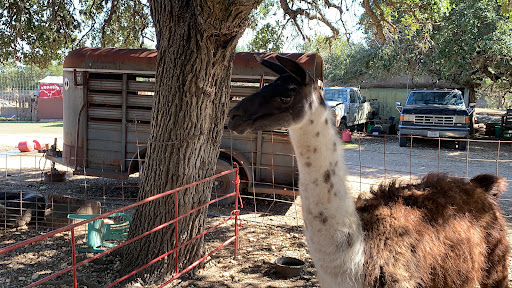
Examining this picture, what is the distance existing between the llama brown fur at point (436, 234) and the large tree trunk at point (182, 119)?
6.05ft

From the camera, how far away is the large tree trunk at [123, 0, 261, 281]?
3885 millimetres

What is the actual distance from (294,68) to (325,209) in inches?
Answer: 34.3

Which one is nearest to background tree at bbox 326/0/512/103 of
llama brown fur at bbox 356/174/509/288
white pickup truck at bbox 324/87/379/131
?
white pickup truck at bbox 324/87/379/131

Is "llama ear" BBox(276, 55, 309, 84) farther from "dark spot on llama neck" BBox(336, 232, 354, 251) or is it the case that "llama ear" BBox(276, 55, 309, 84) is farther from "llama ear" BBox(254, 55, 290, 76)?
"dark spot on llama neck" BBox(336, 232, 354, 251)

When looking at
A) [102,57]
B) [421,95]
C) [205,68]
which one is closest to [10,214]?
[102,57]

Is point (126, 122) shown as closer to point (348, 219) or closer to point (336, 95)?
point (348, 219)

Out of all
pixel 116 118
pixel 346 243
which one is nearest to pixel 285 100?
pixel 346 243

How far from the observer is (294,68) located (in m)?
2.38

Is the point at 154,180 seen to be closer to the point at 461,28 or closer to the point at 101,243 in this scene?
the point at 101,243

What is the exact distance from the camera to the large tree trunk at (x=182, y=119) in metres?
3.88

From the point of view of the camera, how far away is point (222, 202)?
737 cm

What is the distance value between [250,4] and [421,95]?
44.3 feet

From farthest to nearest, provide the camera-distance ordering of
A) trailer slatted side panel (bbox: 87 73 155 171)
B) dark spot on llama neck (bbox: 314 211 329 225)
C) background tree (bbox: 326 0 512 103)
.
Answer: background tree (bbox: 326 0 512 103)
trailer slatted side panel (bbox: 87 73 155 171)
dark spot on llama neck (bbox: 314 211 329 225)

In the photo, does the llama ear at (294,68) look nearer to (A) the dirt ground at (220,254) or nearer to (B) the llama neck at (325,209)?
(B) the llama neck at (325,209)
